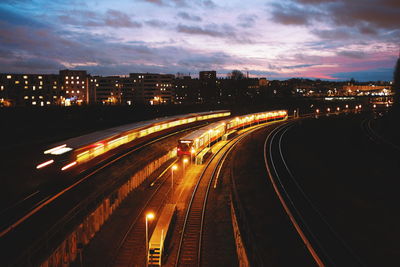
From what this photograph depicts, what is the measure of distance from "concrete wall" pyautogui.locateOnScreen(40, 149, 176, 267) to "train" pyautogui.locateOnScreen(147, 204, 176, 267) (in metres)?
3.50

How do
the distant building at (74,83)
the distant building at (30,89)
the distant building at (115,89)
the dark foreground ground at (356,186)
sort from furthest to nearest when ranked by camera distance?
the distant building at (115,89) → the distant building at (74,83) → the distant building at (30,89) → the dark foreground ground at (356,186)

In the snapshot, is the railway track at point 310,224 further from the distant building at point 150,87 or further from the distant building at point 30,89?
the distant building at point 150,87

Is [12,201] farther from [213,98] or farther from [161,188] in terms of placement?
[213,98]

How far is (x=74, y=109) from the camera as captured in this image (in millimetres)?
53344

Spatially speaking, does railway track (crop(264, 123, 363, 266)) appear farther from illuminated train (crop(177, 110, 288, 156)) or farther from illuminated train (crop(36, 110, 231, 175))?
illuminated train (crop(36, 110, 231, 175))

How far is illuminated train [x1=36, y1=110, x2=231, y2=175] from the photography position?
20.3 meters

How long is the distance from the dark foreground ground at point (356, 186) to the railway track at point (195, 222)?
26.8ft

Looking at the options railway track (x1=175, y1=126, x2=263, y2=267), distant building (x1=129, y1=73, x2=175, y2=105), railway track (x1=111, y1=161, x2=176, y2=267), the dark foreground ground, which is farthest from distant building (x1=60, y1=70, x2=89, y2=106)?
railway track (x1=111, y1=161, x2=176, y2=267)

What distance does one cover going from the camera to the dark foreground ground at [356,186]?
15547 millimetres

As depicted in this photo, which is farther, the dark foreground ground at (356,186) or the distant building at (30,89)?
the distant building at (30,89)

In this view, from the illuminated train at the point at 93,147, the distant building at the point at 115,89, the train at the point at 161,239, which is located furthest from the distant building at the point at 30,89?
the train at the point at 161,239

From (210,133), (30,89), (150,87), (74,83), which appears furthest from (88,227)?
(150,87)

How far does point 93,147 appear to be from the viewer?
2508 centimetres

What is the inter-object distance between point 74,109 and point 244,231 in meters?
47.3
